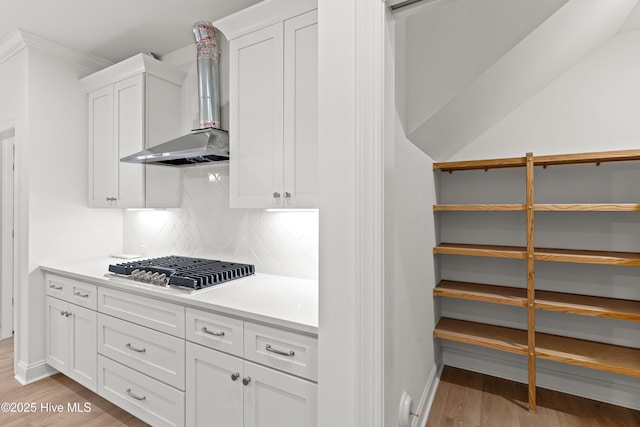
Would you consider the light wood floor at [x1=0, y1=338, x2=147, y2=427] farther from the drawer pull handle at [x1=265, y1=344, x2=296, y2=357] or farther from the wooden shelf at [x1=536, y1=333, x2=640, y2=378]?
the wooden shelf at [x1=536, y1=333, x2=640, y2=378]

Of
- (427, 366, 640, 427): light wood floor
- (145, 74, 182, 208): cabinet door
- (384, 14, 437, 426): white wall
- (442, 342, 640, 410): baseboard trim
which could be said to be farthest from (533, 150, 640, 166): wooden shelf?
(145, 74, 182, 208): cabinet door

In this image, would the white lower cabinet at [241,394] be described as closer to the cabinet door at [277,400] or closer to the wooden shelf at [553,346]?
the cabinet door at [277,400]

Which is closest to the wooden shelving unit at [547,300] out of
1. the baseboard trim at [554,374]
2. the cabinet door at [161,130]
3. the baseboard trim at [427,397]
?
the baseboard trim at [554,374]

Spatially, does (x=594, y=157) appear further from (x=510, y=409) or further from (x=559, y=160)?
(x=510, y=409)

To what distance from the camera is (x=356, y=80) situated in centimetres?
107

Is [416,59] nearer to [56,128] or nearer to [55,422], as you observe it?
[56,128]

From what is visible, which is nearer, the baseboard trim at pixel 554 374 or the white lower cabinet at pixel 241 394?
the white lower cabinet at pixel 241 394

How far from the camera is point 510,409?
83.8 inches

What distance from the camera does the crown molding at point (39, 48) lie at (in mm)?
2520

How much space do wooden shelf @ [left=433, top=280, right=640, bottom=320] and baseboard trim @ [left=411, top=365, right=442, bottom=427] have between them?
24.3 inches

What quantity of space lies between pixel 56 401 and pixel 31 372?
0.48 metres

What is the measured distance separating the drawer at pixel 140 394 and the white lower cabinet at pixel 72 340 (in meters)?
0.16

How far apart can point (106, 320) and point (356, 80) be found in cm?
219

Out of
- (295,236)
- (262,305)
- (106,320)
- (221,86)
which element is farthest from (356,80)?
(106,320)
